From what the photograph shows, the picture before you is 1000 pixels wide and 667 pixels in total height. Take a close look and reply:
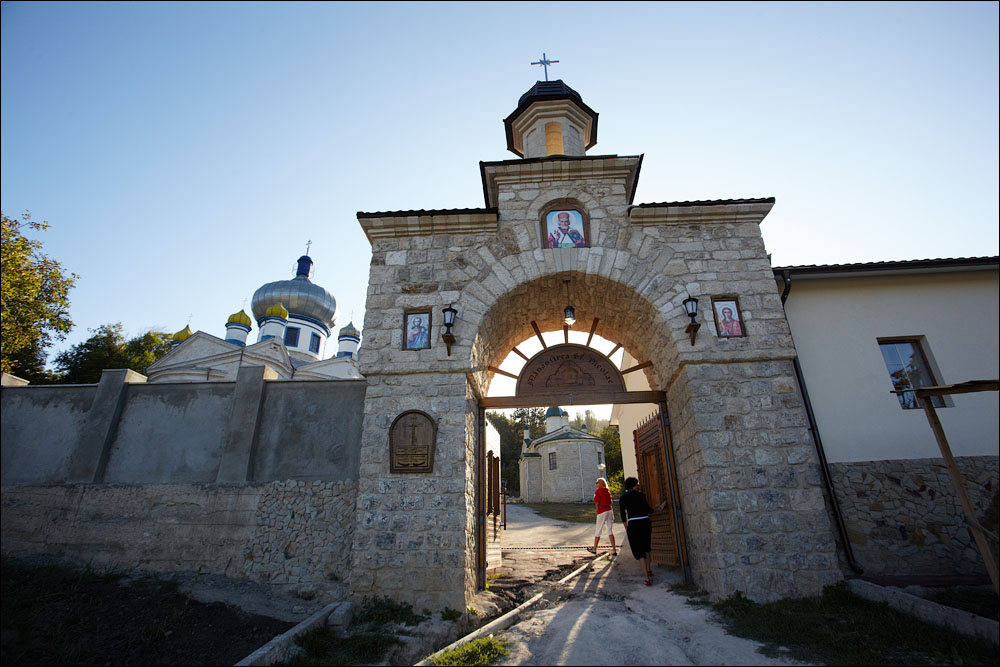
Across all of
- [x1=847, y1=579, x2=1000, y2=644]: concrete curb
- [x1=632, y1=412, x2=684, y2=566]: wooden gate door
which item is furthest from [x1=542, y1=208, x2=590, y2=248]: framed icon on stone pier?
[x1=847, y1=579, x2=1000, y2=644]: concrete curb

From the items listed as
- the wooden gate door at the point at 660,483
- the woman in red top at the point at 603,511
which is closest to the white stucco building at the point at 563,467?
the woman in red top at the point at 603,511

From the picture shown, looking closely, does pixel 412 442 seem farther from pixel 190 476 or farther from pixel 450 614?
pixel 190 476

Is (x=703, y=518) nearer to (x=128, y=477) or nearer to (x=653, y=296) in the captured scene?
(x=653, y=296)

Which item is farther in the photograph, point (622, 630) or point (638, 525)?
point (638, 525)

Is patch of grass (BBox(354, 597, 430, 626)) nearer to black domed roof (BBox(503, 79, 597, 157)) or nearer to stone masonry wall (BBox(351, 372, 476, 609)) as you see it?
stone masonry wall (BBox(351, 372, 476, 609))

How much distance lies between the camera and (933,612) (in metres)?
4.20

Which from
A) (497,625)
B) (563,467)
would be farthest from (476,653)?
(563,467)

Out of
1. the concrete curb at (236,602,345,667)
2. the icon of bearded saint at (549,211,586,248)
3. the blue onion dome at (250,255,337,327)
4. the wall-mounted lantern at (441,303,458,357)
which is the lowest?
the concrete curb at (236,602,345,667)

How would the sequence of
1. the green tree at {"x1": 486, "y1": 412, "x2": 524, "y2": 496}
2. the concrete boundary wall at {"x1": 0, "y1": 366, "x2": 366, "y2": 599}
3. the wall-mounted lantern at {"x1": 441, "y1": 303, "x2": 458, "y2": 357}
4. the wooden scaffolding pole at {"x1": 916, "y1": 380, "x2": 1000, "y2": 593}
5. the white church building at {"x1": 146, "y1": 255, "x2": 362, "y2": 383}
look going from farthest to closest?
the green tree at {"x1": 486, "y1": 412, "x2": 524, "y2": 496} < the white church building at {"x1": 146, "y1": 255, "x2": 362, "y2": 383} < the wall-mounted lantern at {"x1": 441, "y1": 303, "x2": 458, "y2": 357} < the concrete boundary wall at {"x1": 0, "y1": 366, "x2": 366, "y2": 599} < the wooden scaffolding pole at {"x1": 916, "y1": 380, "x2": 1000, "y2": 593}

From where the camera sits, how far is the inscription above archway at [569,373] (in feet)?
25.7

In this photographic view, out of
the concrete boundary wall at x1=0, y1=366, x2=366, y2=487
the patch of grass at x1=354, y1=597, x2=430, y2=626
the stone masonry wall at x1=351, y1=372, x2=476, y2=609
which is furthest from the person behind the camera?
the concrete boundary wall at x1=0, y1=366, x2=366, y2=487

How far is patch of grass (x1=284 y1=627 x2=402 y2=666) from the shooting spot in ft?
13.8

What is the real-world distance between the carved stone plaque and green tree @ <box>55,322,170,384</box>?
20.4 meters

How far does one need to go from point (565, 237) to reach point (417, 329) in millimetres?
2649
